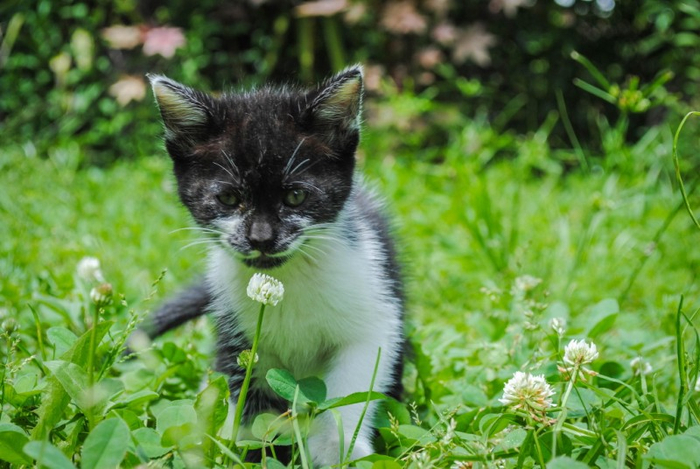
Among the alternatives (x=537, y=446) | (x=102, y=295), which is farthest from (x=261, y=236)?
(x=537, y=446)

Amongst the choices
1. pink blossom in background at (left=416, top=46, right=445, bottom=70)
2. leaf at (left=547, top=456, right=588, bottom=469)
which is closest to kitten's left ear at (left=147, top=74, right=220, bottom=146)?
leaf at (left=547, top=456, right=588, bottom=469)

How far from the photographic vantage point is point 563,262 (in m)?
3.35

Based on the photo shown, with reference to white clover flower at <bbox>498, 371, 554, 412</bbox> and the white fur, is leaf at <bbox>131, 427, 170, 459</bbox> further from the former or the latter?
white clover flower at <bbox>498, 371, 554, 412</bbox>

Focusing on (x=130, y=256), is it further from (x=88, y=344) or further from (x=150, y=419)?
(x=88, y=344)

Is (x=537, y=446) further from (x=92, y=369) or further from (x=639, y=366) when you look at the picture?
(x=92, y=369)

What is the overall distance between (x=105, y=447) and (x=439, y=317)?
1.93 meters

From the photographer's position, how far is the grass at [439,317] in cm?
141

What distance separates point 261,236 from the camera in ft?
5.73

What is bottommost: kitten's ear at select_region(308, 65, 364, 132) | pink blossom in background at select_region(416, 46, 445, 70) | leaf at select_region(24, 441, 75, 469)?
leaf at select_region(24, 441, 75, 469)

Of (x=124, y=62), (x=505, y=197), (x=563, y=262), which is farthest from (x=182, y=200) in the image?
(x=124, y=62)

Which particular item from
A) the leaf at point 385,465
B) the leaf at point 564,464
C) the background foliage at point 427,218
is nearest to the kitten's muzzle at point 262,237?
the background foliage at point 427,218

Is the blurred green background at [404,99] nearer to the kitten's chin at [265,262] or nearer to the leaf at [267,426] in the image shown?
the kitten's chin at [265,262]

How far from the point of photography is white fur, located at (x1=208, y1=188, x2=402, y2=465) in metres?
1.84

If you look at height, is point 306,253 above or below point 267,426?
above
